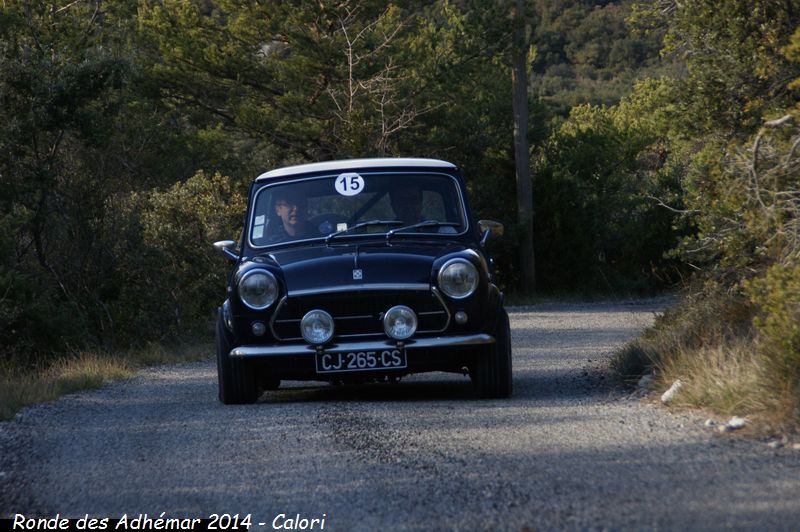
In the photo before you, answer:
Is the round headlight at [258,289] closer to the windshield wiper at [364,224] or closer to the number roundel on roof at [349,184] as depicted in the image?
the windshield wiper at [364,224]

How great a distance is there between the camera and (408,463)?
6.20 metres

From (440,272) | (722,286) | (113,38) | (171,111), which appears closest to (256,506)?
(440,272)

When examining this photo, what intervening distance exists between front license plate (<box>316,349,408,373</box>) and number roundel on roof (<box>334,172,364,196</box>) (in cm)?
164

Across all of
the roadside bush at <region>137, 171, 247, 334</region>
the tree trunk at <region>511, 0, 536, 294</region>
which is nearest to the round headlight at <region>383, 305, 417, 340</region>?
the roadside bush at <region>137, 171, 247, 334</region>

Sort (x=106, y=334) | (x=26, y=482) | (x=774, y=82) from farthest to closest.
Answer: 1. (x=106, y=334)
2. (x=774, y=82)
3. (x=26, y=482)

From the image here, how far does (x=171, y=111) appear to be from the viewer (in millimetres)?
31656

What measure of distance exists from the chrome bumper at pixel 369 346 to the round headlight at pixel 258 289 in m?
0.31

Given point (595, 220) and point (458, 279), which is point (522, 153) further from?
point (458, 279)

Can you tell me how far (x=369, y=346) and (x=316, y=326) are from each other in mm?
392

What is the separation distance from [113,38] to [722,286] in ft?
63.9

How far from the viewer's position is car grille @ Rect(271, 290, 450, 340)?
848cm

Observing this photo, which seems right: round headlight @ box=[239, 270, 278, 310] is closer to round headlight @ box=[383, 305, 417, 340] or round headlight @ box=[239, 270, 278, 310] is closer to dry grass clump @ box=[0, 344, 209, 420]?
round headlight @ box=[383, 305, 417, 340]

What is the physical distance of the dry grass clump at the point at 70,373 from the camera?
386 inches

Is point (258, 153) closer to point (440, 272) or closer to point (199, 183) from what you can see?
point (199, 183)
